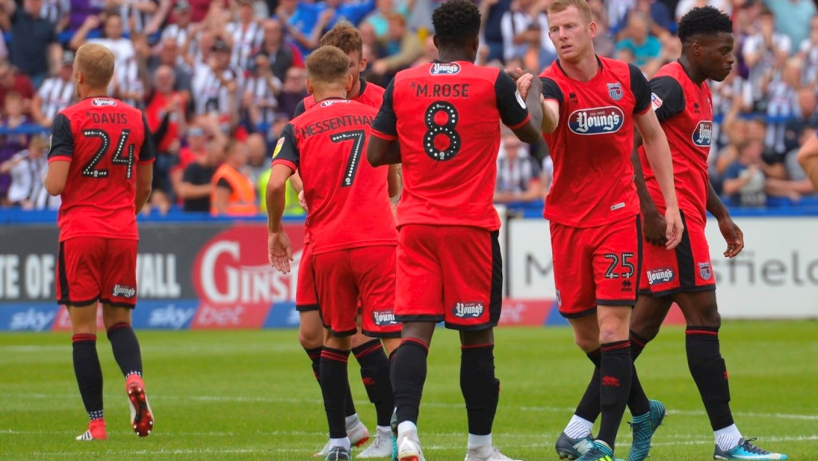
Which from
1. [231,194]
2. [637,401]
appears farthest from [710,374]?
[231,194]

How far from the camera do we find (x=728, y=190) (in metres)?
20.4

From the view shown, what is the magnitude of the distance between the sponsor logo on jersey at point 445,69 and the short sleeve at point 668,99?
5.04 feet

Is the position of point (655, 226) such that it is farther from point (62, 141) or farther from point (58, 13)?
point (58, 13)

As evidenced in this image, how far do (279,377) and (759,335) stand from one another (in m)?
7.08

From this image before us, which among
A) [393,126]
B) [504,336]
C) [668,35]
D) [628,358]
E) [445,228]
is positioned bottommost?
Result: [504,336]

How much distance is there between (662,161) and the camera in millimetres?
7578

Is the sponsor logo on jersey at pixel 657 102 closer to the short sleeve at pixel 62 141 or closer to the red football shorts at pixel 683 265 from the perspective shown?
the red football shorts at pixel 683 265

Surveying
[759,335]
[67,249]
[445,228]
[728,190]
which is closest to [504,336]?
[759,335]

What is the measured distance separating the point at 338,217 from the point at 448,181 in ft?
3.38

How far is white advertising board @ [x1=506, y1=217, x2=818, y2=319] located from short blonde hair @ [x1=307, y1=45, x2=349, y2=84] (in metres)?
11.3

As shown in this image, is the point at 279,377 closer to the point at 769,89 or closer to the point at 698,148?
the point at 698,148

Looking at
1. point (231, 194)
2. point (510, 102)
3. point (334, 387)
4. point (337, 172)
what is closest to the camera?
point (510, 102)

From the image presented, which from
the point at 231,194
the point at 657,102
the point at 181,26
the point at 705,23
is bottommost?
→ the point at 231,194

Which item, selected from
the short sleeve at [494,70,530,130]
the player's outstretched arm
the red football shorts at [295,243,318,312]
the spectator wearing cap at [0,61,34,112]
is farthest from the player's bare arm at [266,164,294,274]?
the spectator wearing cap at [0,61,34,112]
